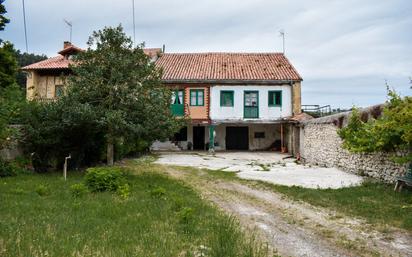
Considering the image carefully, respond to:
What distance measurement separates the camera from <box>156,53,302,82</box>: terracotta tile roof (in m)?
26.6

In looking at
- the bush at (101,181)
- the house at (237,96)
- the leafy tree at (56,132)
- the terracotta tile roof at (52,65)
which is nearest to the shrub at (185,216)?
the bush at (101,181)

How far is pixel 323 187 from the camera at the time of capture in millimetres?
Answer: 12250

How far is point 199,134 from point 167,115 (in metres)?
15.2

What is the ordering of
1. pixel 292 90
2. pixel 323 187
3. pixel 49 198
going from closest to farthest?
pixel 49 198 < pixel 323 187 < pixel 292 90

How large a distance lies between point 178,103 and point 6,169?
14.7m

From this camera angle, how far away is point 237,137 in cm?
2911

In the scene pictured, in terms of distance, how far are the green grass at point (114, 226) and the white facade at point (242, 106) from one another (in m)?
16.5

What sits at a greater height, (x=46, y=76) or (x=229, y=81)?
(x=46, y=76)

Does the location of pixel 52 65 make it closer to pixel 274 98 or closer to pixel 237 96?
pixel 237 96

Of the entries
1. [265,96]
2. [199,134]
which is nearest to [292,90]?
[265,96]

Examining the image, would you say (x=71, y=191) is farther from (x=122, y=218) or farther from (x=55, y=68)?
(x=55, y=68)

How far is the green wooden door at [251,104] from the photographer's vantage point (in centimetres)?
2673

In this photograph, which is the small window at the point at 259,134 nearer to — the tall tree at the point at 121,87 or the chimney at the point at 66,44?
the tall tree at the point at 121,87

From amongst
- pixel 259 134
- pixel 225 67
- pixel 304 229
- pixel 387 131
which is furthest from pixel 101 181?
pixel 259 134
